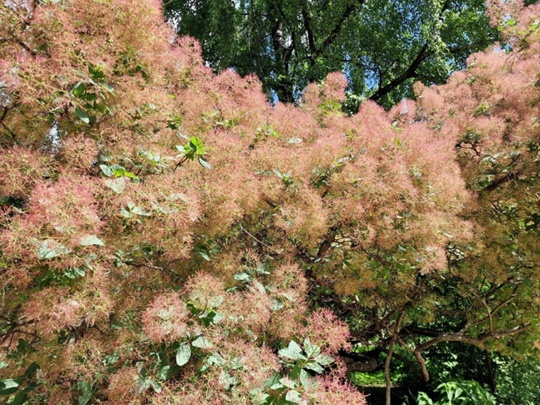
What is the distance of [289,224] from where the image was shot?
2.28 meters

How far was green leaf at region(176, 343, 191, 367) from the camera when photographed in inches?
62.0

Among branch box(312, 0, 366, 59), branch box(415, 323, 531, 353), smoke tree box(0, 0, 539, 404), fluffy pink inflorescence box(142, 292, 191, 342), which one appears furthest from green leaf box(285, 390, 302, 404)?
branch box(312, 0, 366, 59)

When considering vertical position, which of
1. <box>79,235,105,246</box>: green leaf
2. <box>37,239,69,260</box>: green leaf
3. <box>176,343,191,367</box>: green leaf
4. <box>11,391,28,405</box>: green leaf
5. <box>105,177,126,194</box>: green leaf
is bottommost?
<box>11,391,28,405</box>: green leaf

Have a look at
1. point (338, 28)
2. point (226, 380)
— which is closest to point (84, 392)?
point (226, 380)

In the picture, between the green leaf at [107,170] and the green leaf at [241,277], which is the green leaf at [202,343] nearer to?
the green leaf at [241,277]

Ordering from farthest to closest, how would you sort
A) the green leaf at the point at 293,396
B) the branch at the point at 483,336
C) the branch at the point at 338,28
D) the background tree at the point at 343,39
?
the branch at the point at 338,28
the background tree at the point at 343,39
the branch at the point at 483,336
the green leaf at the point at 293,396

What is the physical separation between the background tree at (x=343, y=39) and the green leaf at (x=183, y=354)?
598 centimetres

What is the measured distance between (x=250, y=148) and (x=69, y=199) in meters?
1.50

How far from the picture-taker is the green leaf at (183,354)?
1.57 meters

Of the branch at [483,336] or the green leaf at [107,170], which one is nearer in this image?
the green leaf at [107,170]

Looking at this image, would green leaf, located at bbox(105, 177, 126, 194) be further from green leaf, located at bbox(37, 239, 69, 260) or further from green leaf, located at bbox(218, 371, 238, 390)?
green leaf, located at bbox(218, 371, 238, 390)

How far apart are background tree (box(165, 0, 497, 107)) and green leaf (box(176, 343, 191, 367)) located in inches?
236

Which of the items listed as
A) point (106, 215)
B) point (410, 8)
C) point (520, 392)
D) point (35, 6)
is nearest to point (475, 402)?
point (520, 392)

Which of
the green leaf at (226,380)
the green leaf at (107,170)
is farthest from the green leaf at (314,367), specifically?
the green leaf at (107,170)
